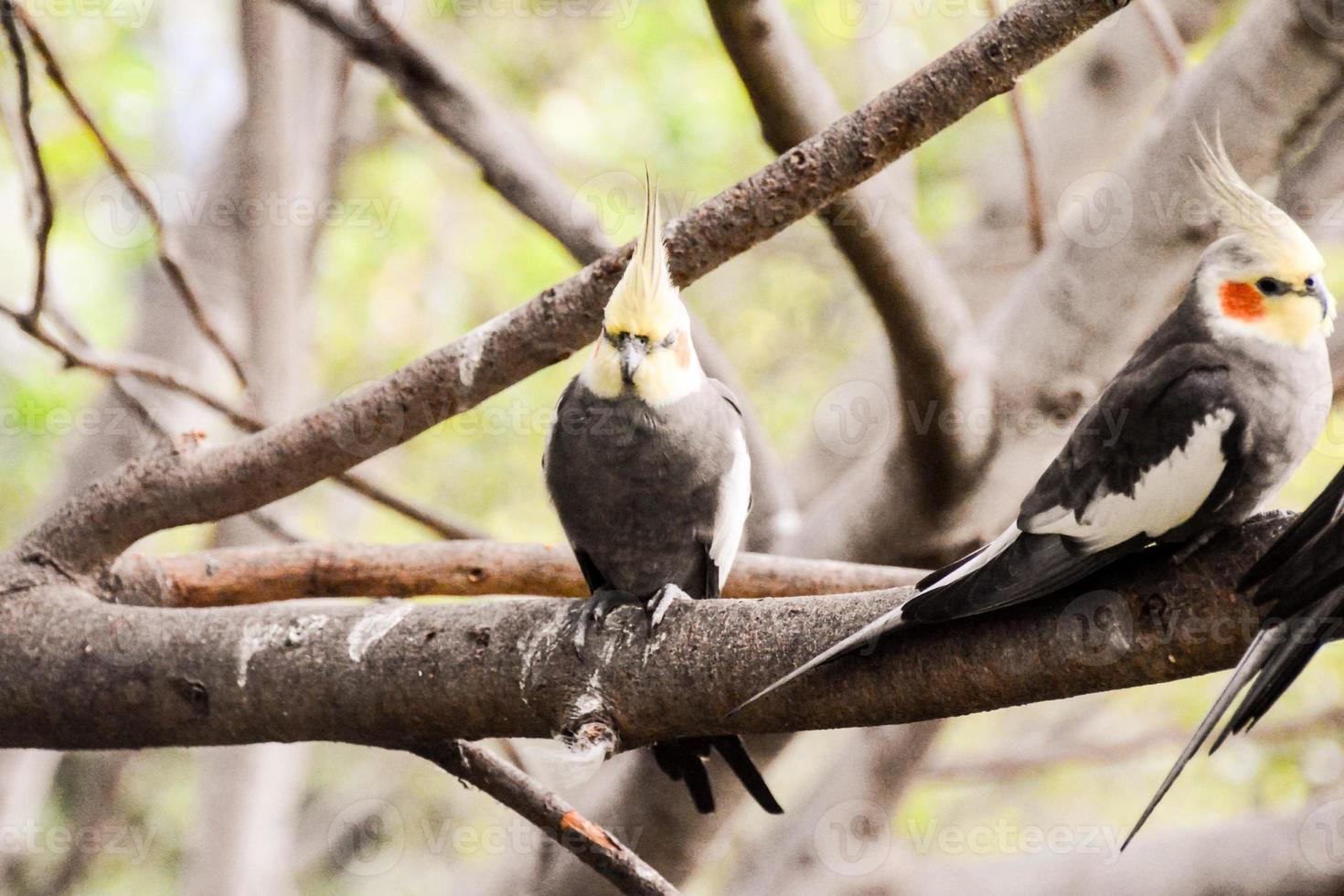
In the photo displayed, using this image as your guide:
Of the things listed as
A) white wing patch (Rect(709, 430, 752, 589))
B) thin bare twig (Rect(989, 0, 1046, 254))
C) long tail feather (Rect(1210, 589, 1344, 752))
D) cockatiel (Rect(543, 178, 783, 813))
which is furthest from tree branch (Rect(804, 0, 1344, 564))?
long tail feather (Rect(1210, 589, 1344, 752))

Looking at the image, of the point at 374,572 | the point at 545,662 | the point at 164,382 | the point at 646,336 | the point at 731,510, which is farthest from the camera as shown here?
the point at 164,382

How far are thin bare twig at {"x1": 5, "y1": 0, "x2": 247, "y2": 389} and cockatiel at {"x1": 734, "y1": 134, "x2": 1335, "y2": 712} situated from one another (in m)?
1.95

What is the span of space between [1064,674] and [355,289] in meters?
6.77

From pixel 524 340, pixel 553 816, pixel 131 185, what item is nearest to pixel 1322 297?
pixel 524 340

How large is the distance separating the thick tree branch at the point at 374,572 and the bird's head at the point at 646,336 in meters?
0.53

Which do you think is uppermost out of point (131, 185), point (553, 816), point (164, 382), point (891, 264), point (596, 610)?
point (131, 185)

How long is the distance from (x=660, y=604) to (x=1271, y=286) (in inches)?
46.4

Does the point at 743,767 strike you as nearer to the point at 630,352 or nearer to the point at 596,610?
the point at 596,610

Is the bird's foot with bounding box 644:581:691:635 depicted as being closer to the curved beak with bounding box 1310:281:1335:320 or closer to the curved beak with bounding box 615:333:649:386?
the curved beak with bounding box 615:333:649:386

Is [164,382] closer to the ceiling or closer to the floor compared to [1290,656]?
closer to the ceiling

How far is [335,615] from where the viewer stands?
7.57ft

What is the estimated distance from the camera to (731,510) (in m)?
2.65

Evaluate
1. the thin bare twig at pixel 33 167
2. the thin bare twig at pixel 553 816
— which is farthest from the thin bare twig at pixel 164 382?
the thin bare twig at pixel 553 816

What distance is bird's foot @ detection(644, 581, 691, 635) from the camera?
2158mm
